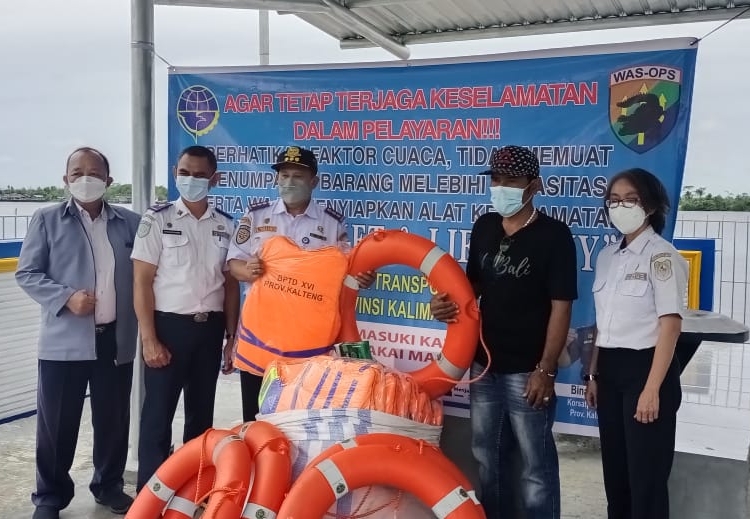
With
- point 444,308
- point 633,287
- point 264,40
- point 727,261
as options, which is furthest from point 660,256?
point 264,40

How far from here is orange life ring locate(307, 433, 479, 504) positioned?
2.01 meters

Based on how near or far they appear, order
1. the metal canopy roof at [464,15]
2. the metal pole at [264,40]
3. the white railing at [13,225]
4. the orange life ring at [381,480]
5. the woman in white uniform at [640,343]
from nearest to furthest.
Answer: the orange life ring at [381,480] → the woman in white uniform at [640,343] → the metal canopy roof at [464,15] → the white railing at [13,225] → the metal pole at [264,40]

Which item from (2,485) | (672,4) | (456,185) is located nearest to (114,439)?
(2,485)

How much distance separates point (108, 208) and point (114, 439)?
0.95 metres

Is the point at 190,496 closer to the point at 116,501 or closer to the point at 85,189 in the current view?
the point at 116,501

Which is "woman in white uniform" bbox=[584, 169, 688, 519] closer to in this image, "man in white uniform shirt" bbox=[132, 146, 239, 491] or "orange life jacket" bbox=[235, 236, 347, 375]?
"orange life jacket" bbox=[235, 236, 347, 375]

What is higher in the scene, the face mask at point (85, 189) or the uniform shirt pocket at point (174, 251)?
the face mask at point (85, 189)

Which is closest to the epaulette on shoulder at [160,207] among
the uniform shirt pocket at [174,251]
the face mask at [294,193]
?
the uniform shirt pocket at [174,251]

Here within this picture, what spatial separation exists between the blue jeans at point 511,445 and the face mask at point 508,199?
53 centimetres

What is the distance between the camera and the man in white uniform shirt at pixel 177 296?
259 cm

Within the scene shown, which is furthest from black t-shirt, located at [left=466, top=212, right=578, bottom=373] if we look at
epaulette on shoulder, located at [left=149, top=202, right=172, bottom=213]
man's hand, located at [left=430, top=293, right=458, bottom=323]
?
epaulette on shoulder, located at [left=149, top=202, right=172, bottom=213]

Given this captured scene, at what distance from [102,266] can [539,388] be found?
Answer: 1720mm

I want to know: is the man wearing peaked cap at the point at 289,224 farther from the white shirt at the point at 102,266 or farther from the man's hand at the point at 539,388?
the man's hand at the point at 539,388

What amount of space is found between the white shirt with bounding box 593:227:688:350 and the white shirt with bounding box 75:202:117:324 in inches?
72.4
